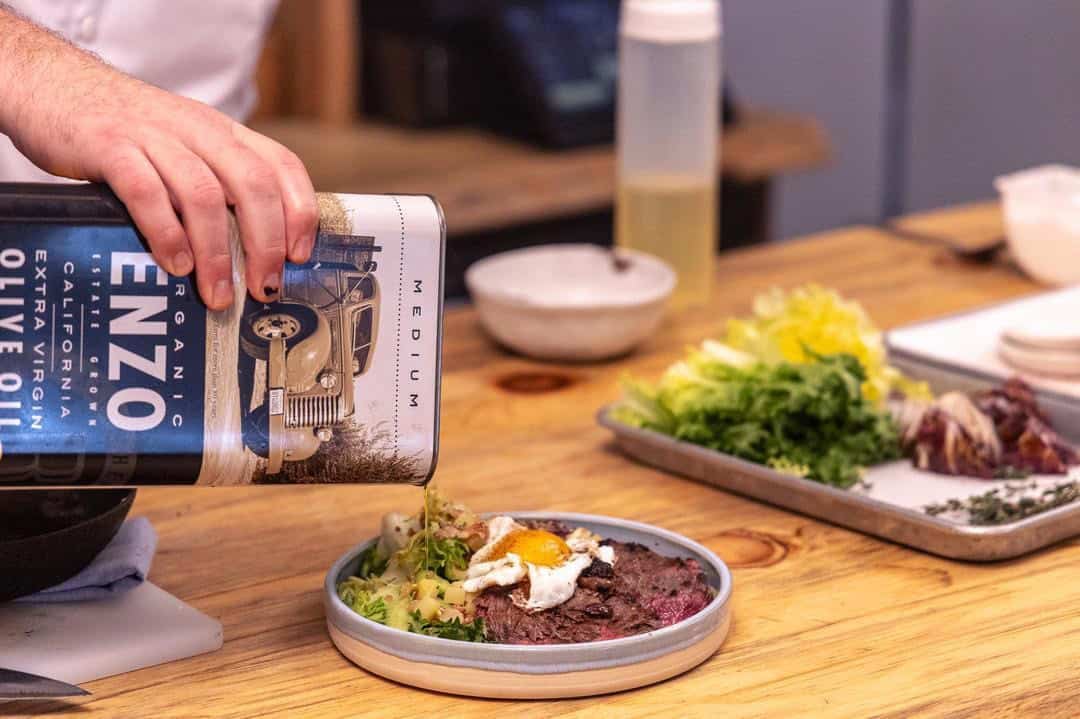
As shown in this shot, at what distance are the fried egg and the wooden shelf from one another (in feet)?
5.65

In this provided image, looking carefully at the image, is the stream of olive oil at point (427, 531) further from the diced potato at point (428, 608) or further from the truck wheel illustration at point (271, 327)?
the truck wheel illustration at point (271, 327)

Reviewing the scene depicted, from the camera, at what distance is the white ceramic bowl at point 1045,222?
6.69 feet

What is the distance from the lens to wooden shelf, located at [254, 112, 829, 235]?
288cm

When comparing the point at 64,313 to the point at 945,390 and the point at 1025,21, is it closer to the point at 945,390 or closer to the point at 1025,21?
the point at 945,390

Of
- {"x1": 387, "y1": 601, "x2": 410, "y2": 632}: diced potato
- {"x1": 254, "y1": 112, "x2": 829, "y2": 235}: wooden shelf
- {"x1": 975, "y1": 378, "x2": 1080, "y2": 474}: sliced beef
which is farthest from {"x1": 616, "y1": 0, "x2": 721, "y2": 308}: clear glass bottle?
{"x1": 387, "y1": 601, "x2": 410, "y2": 632}: diced potato

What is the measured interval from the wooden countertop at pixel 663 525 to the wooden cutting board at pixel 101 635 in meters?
0.01

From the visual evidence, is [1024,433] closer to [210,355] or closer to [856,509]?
[856,509]

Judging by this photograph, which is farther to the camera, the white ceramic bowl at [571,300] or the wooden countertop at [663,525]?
the white ceramic bowl at [571,300]

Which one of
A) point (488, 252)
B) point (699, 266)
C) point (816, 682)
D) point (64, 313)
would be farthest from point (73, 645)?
point (488, 252)

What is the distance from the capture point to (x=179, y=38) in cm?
208

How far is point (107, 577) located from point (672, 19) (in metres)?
1.10

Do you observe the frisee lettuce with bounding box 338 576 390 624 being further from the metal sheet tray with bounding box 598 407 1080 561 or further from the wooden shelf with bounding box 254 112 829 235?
the wooden shelf with bounding box 254 112 829 235

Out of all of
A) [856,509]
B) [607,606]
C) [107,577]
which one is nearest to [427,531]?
[607,606]

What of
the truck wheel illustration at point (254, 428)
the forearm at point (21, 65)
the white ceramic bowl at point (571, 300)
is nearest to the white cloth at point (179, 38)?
the white ceramic bowl at point (571, 300)
